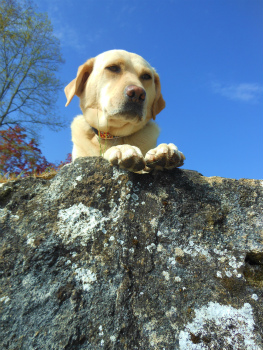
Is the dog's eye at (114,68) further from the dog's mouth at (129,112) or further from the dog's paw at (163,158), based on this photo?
the dog's paw at (163,158)

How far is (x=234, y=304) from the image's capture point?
1146 millimetres

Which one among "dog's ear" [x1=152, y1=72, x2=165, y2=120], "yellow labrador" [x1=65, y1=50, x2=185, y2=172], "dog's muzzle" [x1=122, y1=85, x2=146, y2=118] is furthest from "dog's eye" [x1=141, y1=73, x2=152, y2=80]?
"dog's muzzle" [x1=122, y1=85, x2=146, y2=118]

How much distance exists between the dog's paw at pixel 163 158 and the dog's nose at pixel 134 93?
117 centimetres

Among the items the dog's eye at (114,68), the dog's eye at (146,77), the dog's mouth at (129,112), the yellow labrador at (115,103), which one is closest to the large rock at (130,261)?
the yellow labrador at (115,103)

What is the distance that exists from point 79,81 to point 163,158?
2.25 m

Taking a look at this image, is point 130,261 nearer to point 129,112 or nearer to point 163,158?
point 163,158

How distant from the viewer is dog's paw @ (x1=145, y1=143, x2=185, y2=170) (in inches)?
60.8

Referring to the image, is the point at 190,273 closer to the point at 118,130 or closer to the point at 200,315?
the point at 200,315

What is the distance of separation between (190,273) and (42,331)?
69 cm

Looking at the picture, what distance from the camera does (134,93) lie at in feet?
8.46

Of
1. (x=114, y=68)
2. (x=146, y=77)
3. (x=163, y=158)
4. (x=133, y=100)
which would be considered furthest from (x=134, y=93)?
(x=163, y=158)

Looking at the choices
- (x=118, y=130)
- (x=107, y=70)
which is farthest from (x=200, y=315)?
(x=107, y=70)

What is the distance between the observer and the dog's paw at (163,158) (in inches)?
60.8

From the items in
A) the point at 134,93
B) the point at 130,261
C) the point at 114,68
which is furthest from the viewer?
the point at 114,68
